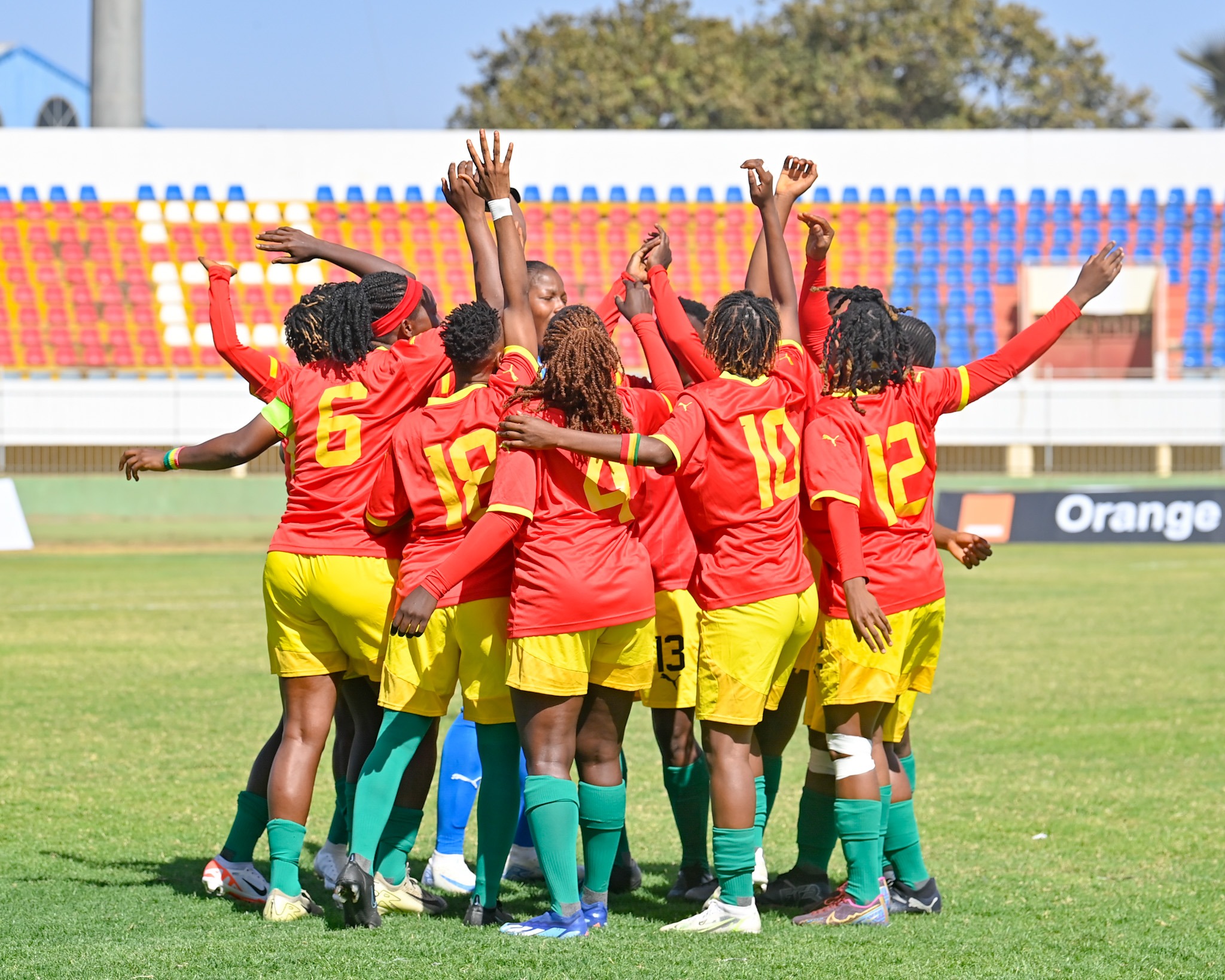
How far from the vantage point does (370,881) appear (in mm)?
4645

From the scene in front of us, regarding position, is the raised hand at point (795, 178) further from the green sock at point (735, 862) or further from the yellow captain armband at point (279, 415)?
the green sock at point (735, 862)

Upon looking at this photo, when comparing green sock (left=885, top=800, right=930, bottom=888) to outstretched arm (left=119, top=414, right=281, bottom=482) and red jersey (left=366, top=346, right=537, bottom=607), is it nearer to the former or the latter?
red jersey (left=366, top=346, right=537, bottom=607)

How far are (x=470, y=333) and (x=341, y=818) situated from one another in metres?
1.93

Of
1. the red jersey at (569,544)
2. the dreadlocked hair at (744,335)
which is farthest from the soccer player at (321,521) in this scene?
the dreadlocked hair at (744,335)

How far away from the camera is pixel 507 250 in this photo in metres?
4.89

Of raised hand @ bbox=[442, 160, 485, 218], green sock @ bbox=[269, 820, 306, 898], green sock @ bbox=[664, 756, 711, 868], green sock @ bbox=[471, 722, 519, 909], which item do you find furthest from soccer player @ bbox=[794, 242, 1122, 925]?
green sock @ bbox=[269, 820, 306, 898]

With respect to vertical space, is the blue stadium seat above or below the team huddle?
above

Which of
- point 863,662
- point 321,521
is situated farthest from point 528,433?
point 863,662

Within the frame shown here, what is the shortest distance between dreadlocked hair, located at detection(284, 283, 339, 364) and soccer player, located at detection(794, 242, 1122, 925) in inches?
70.1

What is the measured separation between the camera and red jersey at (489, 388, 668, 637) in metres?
4.50

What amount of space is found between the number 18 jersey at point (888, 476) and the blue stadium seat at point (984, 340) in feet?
78.3

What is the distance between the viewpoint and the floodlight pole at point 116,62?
98.7 feet

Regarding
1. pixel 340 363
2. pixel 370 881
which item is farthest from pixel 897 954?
pixel 340 363

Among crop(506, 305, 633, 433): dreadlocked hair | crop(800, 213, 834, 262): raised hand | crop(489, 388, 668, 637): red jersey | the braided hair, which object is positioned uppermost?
crop(800, 213, 834, 262): raised hand
